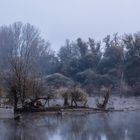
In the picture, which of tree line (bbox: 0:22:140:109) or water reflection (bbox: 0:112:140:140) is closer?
water reflection (bbox: 0:112:140:140)

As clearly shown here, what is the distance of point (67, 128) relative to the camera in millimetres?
21031

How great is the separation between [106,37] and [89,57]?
5.77 metres

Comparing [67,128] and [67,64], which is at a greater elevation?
[67,64]

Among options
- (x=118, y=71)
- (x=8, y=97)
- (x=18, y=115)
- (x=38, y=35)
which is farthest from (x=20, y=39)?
(x=18, y=115)

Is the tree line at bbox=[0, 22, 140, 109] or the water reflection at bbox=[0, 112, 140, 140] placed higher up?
the tree line at bbox=[0, 22, 140, 109]

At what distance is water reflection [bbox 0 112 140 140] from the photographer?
59.2 feet

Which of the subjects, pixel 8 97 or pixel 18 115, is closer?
pixel 18 115

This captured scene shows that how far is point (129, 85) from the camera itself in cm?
5041

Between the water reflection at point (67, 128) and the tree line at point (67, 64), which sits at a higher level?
the tree line at point (67, 64)

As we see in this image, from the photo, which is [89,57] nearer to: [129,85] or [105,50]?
[105,50]

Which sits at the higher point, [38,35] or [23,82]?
[38,35]

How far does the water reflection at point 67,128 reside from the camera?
710 inches

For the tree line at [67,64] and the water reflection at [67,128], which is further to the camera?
the tree line at [67,64]

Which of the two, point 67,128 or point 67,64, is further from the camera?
point 67,64
